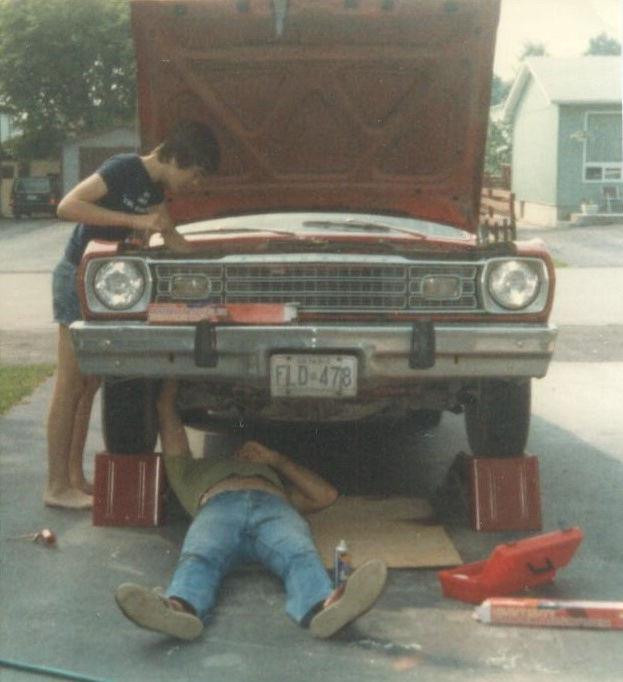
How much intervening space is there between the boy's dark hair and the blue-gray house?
103ft

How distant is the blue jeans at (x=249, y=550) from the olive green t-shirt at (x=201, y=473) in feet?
0.52

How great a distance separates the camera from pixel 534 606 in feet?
15.9

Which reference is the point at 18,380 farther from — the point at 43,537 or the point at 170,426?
the point at 170,426

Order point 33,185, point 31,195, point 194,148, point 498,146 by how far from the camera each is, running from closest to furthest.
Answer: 1. point 194,148
2. point 498,146
3. point 31,195
4. point 33,185

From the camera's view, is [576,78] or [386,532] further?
[576,78]

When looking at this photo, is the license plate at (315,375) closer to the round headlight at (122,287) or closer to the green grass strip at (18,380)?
the round headlight at (122,287)

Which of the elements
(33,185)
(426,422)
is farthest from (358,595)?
(33,185)

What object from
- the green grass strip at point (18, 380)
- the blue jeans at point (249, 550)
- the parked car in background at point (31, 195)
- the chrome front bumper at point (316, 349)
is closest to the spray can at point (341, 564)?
the blue jeans at point (249, 550)

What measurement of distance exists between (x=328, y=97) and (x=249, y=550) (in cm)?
278

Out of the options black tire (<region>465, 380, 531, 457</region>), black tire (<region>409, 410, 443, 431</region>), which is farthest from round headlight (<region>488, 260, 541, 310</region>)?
black tire (<region>409, 410, 443, 431</region>)

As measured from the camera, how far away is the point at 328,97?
7191 millimetres

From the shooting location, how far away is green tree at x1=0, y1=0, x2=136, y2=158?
54.1 m

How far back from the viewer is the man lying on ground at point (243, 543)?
4.54 m

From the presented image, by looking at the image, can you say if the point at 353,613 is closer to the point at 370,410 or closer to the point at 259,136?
the point at 370,410
